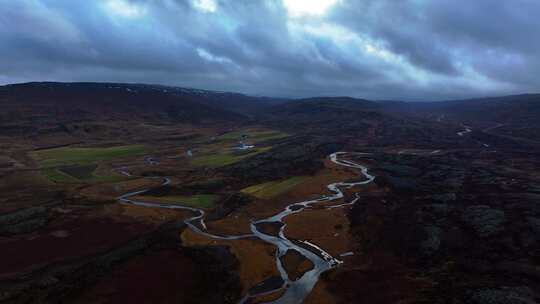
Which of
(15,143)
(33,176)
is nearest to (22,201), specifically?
(33,176)

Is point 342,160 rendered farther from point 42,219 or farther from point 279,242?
point 42,219

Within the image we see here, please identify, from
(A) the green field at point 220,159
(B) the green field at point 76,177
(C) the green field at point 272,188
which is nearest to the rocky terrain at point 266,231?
(C) the green field at point 272,188

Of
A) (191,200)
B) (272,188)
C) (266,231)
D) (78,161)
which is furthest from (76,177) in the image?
(266,231)

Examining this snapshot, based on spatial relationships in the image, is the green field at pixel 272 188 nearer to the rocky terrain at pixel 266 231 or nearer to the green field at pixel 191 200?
the rocky terrain at pixel 266 231

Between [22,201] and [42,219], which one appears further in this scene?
[22,201]

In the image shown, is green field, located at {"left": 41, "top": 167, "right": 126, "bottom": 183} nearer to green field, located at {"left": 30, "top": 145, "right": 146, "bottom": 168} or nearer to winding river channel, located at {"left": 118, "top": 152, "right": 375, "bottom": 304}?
green field, located at {"left": 30, "top": 145, "right": 146, "bottom": 168}
